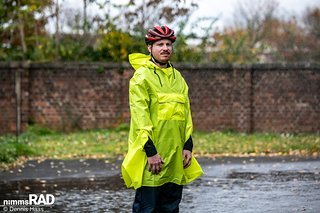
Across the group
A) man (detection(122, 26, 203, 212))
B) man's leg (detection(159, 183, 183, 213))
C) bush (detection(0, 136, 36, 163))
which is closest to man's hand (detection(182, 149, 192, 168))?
man (detection(122, 26, 203, 212))

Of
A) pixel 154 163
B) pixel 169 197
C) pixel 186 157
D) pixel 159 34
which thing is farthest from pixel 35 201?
pixel 159 34

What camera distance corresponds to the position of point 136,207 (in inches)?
232

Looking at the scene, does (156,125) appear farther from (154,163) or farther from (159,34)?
(159,34)

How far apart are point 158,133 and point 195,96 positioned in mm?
15637

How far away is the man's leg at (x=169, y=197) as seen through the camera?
19.4 ft

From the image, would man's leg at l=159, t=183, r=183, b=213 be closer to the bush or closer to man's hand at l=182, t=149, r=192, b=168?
man's hand at l=182, t=149, r=192, b=168

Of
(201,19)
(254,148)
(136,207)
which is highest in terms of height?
(201,19)

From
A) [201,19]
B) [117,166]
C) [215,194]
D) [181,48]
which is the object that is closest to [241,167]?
[117,166]

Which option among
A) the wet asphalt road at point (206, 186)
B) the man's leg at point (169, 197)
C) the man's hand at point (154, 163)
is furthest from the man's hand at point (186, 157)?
the wet asphalt road at point (206, 186)

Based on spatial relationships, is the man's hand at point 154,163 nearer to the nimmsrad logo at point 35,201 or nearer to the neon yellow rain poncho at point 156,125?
the neon yellow rain poncho at point 156,125

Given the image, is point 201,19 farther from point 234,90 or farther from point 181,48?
point 234,90

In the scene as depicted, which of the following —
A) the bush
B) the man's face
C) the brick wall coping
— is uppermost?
the man's face

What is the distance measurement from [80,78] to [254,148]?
7120mm

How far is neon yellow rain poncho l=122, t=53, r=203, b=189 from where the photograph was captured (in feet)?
18.8
